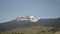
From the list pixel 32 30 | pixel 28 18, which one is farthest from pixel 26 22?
pixel 32 30

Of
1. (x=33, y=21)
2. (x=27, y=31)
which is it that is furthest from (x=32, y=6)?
(x=27, y=31)

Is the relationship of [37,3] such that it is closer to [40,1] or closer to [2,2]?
[40,1]

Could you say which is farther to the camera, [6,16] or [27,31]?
[6,16]

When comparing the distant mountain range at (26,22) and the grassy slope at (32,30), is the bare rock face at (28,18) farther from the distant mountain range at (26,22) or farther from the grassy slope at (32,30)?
the grassy slope at (32,30)

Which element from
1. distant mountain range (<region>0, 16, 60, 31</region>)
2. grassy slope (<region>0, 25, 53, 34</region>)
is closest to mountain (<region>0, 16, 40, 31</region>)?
distant mountain range (<region>0, 16, 60, 31</region>)

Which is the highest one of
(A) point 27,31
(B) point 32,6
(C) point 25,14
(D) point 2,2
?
(D) point 2,2

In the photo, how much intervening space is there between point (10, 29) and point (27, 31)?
18.6 inches

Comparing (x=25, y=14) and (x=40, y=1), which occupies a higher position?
(x=40, y=1)

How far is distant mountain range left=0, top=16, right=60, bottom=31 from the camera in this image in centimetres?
317

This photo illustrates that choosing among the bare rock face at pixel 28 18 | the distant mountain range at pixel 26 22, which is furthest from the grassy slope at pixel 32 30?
the bare rock face at pixel 28 18

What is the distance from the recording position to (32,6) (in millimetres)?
3283

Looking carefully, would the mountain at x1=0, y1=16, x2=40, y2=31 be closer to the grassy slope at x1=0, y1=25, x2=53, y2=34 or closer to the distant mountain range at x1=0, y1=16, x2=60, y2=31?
the distant mountain range at x1=0, y1=16, x2=60, y2=31

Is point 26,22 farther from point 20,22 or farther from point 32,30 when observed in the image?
point 32,30

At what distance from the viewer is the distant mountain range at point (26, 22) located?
317 cm
